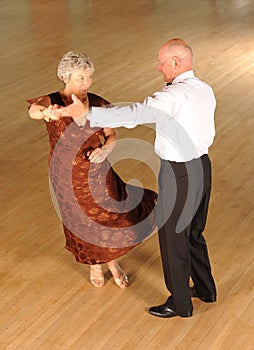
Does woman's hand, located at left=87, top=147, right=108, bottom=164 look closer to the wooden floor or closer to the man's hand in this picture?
the man's hand

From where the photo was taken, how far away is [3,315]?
3912mm

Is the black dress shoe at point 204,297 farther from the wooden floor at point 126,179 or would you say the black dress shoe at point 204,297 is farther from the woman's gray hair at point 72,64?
the woman's gray hair at point 72,64

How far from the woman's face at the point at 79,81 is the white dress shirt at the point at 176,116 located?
0.30m

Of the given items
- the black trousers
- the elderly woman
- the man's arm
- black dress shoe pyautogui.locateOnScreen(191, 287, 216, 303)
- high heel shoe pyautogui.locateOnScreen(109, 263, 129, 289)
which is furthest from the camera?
high heel shoe pyautogui.locateOnScreen(109, 263, 129, 289)

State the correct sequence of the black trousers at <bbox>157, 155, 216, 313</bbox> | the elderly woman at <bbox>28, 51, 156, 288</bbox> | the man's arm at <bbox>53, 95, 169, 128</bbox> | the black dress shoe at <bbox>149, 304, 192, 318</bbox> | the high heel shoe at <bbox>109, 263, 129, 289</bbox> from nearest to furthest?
the man's arm at <bbox>53, 95, 169, 128</bbox> → the black trousers at <bbox>157, 155, 216, 313</bbox> → the elderly woman at <bbox>28, 51, 156, 288</bbox> → the black dress shoe at <bbox>149, 304, 192, 318</bbox> → the high heel shoe at <bbox>109, 263, 129, 289</bbox>

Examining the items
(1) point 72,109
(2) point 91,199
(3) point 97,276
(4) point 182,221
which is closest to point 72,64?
(1) point 72,109

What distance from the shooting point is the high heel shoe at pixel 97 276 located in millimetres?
4160

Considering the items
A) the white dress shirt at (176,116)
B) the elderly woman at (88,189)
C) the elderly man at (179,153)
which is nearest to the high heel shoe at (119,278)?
Result: the elderly woman at (88,189)

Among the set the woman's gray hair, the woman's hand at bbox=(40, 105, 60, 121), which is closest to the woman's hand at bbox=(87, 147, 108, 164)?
the woman's hand at bbox=(40, 105, 60, 121)

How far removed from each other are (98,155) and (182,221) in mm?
515

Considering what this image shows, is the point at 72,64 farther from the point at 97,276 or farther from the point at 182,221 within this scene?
the point at 97,276

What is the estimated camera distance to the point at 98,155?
3.80 metres

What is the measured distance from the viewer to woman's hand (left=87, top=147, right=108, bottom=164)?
3.79 meters

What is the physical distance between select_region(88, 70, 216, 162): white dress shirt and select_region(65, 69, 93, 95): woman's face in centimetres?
30
